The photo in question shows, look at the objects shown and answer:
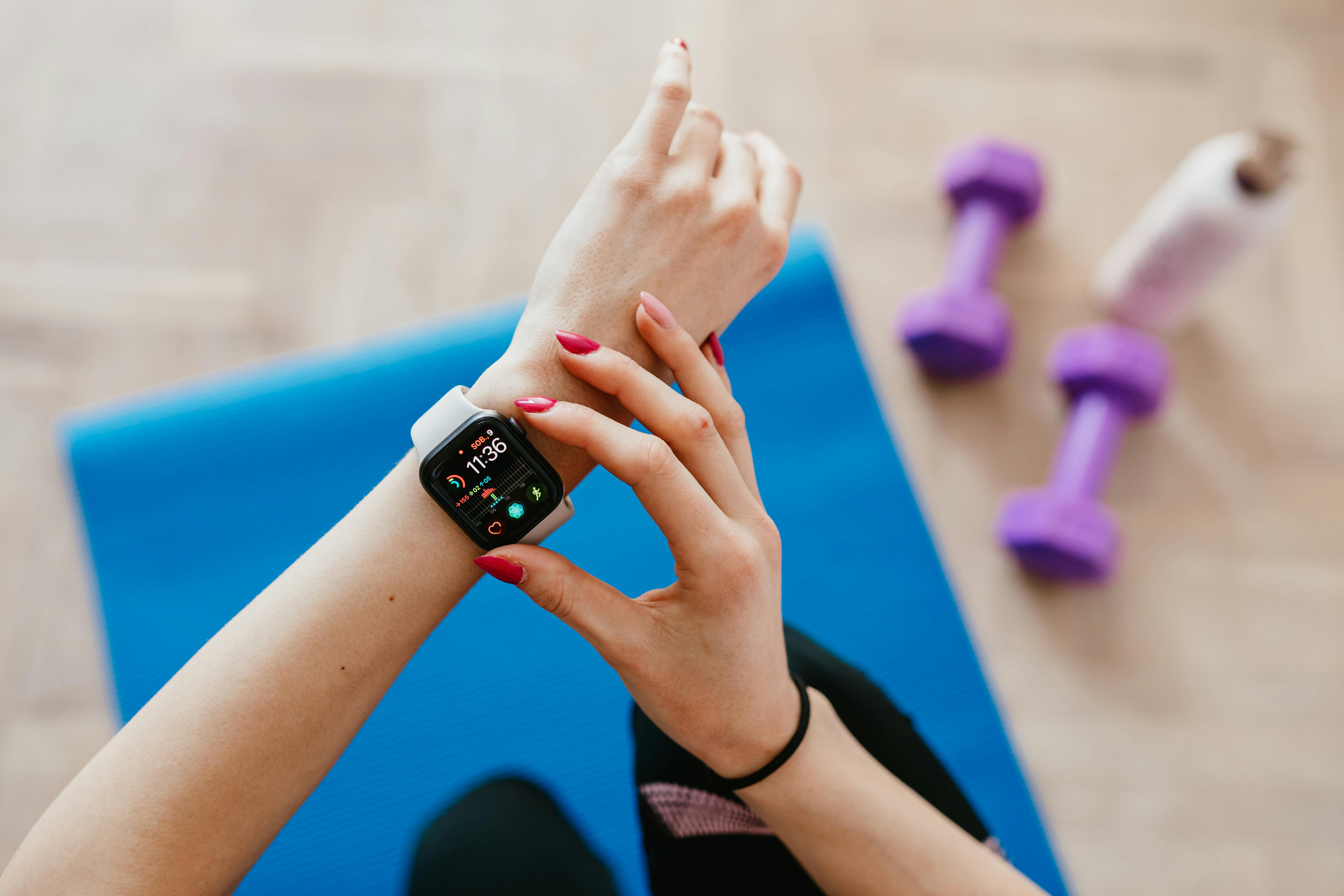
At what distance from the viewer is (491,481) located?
64 cm

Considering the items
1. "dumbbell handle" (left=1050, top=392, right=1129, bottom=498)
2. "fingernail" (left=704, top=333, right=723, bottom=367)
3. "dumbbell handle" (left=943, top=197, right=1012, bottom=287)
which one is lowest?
"dumbbell handle" (left=1050, top=392, right=1129, bottom=498)

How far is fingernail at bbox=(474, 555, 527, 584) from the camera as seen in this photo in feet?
1.97

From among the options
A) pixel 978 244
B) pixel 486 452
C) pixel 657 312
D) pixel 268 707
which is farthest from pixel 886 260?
pixel 268 707

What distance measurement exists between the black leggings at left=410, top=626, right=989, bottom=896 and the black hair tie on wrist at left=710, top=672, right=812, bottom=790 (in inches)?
3.8

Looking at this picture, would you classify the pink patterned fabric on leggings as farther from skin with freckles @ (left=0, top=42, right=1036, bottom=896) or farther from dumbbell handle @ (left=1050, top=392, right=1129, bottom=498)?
dumbbell handle @ (left=1050, top=392, right=1129, bottom=498)

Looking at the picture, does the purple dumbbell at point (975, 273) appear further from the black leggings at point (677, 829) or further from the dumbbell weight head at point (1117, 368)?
the black leggings at point (677, 829)

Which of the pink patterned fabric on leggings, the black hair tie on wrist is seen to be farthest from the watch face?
the pink patterned fabric on leggings

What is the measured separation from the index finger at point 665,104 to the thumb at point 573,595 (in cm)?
36

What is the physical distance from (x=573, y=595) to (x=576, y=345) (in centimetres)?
19

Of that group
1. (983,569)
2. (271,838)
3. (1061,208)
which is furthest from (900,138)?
(271,838)

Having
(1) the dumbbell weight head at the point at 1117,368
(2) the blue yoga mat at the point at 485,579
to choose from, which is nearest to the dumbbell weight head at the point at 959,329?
(1) the dumbbell weight head at the point at 1117,368

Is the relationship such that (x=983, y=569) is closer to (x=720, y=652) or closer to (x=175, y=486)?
(x=720, y=652)

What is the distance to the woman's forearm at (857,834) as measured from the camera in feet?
2.12

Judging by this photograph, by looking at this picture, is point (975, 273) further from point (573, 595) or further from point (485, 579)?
point (573, 595)
